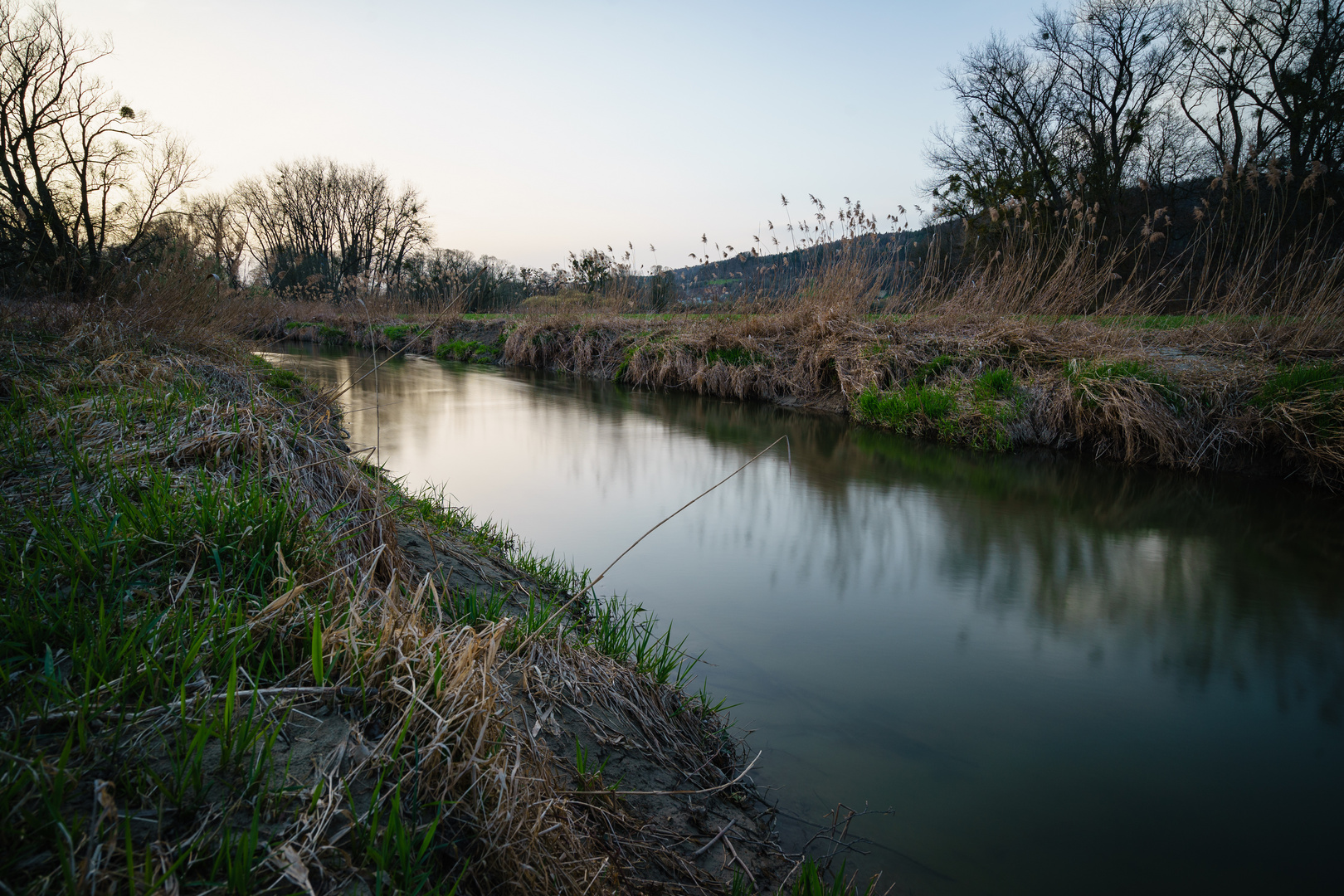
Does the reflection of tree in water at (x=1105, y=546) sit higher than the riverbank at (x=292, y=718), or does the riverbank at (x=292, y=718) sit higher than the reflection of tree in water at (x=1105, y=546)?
the riverbank at (x=292, y=718)

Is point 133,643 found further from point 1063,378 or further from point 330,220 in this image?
point 330,220

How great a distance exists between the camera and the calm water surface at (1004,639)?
1735 millimetres

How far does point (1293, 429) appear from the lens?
5.13 metres

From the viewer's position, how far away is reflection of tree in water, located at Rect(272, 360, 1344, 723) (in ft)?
9.60

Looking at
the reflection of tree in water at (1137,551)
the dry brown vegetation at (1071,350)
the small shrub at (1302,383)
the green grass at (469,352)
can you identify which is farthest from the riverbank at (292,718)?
the green grass at (469,352)

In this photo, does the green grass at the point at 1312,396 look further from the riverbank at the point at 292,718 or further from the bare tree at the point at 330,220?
the bare tree at the point at 330,220

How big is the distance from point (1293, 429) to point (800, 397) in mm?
5106

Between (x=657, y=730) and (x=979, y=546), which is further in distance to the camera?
(x=979, y=546)

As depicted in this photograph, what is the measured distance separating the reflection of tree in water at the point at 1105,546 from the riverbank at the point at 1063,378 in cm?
35

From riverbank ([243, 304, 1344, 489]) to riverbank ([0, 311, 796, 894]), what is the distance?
1.95m

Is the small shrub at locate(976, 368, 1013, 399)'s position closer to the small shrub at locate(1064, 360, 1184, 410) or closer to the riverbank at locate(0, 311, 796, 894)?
the small shrub at locate(1064, 360, 1184, 410)

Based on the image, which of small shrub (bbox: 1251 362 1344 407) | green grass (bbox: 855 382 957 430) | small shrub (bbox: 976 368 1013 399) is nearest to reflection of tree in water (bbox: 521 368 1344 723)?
green grass (bbox: 855 382 957 430)

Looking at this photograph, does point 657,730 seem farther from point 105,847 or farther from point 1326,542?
point 1326,542

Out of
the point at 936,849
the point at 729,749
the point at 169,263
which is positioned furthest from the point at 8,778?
the point at 169,263
